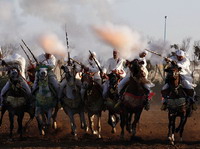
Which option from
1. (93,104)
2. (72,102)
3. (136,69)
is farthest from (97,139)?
(136,69)

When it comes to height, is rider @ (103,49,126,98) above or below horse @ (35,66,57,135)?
above

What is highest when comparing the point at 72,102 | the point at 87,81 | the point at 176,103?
the point at 87,81

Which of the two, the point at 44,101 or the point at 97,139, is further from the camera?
the point at 44,101

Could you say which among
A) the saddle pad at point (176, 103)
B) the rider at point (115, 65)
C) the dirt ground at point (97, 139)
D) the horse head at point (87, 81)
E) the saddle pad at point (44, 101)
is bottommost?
the dirt ground at point (97, 139)

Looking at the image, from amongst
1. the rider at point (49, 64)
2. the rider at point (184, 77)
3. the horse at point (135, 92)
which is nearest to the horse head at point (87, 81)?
the rider at point (49, 64)

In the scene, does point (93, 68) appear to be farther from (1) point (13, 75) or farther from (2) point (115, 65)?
(1) point (13, 75)

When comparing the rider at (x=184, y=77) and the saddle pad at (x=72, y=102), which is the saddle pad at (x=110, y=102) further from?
the rider at (x=184, y=77)

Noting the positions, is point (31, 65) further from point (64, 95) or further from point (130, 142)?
point (130, 142)

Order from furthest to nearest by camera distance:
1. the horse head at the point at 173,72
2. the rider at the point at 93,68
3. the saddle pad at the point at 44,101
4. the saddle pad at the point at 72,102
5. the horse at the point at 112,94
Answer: the rider at the point at 93,68 < the horse at the point at 112,94 < the saddle pad at the point at 72,102 < the saddle pad at the point at 44,101 < the horse head at the point at 173,72

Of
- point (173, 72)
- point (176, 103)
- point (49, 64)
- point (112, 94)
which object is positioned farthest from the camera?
point (49, 64)

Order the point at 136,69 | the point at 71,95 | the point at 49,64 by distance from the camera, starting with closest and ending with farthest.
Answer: the point at 136,69 → the point at 71,95 → the point at 49,64

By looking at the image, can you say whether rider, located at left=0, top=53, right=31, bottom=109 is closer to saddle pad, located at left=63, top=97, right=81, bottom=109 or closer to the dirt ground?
saddle pad, located at left=63, top=97, right=81, bottom=109

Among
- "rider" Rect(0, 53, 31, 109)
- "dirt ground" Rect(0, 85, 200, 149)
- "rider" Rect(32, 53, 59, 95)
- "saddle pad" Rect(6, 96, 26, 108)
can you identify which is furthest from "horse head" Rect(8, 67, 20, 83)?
"dirt ground" Rect(0, 85, 200, 149)

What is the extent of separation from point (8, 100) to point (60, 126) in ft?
12.7
